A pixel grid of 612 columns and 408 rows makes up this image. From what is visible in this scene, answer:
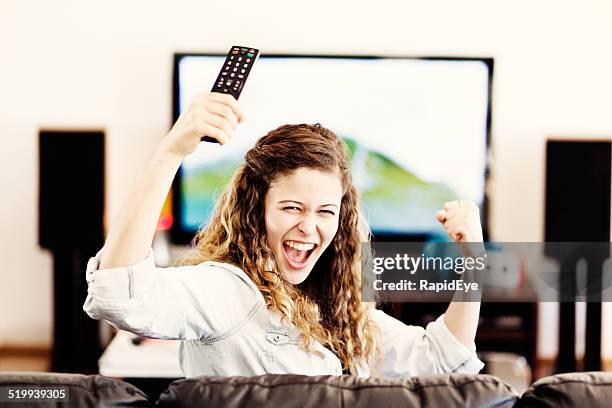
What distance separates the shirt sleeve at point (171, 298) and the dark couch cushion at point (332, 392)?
16cm

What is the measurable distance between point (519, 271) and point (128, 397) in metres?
2.92

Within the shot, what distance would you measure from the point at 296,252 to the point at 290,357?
21 centimetres

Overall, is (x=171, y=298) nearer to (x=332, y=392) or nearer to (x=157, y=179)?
(x=157, y=179)

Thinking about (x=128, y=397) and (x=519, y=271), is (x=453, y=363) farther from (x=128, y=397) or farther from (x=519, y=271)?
(x=519, y=271)

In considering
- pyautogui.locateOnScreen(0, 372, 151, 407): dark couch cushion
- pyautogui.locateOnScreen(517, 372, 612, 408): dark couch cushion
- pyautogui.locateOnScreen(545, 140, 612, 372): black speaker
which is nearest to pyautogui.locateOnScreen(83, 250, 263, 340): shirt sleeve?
pyautogui.locateOnScreen(0, 372, 151, 407): dark couch cushion

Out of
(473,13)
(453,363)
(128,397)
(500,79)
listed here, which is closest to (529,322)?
(500,79)

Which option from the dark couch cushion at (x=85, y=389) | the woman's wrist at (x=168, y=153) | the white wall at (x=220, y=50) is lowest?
the dark couch cushion at (x=85, y=389)

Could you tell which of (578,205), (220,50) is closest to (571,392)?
(578,205)

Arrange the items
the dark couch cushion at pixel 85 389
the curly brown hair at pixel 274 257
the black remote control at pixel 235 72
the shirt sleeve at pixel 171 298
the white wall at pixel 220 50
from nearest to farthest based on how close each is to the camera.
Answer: the dark couch cushion at pixel 85 389 < the shirt sleeve at pixel 171 298 < the black remote control at pixel 235 72 < the curly brown hair at pixel 274 257 < the white wall at pixel 220 50

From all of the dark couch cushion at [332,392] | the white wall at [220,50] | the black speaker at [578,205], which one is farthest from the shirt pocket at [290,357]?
the white wall at [220,50]

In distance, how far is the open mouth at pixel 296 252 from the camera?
148 cm

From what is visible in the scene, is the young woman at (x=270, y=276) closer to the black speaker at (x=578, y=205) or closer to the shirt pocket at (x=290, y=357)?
the shirt pocket at (x=290, y=357)

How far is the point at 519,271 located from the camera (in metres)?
3.70

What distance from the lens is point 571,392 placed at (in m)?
1.02
